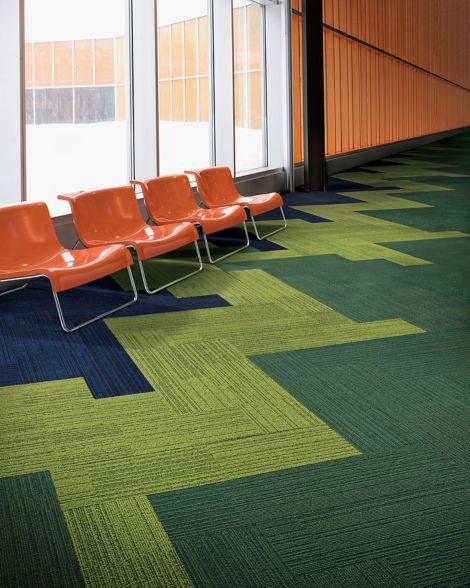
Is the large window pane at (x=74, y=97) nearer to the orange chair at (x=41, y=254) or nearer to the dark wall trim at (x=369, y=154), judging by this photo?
the orange chair at (x=41, y=254)

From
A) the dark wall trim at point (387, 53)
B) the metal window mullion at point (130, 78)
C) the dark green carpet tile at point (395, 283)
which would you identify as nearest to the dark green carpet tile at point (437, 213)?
the dark green carpet tile at point (395, 283)

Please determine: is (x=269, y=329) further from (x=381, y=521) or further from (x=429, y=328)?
(x=381, y=521)

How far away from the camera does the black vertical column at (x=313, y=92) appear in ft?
33.1

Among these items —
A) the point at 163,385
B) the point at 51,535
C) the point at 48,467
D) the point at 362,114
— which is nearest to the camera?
the point at 51,535

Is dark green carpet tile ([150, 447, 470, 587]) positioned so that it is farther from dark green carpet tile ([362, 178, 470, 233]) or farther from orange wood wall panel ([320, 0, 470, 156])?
orange wood wall panel ([320, 0, 470, 156])

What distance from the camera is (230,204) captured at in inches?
285

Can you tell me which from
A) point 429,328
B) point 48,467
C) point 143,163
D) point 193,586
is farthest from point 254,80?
point 193,586

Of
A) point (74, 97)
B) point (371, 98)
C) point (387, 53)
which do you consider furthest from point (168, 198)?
point (387, 53)

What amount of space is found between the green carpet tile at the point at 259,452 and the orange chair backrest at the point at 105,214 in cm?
75

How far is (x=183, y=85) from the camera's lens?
8117 millimetres

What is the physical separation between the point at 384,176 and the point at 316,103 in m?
2.70

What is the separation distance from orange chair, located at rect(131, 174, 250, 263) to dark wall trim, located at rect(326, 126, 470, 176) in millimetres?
6305

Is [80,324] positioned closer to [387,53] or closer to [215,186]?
[215,186]

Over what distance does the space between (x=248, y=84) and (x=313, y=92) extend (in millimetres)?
983
